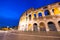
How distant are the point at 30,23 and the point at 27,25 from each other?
1808 mm

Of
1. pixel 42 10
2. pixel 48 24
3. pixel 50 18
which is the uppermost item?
pixel 42 10

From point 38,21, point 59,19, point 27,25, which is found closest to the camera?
point 59,19

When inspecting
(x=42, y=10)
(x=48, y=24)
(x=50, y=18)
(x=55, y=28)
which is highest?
(x=42, y=10)

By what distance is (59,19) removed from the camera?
55.8 feet

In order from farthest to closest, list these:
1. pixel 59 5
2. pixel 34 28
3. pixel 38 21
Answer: pixel 34 28
pixel 38 21
pixel 59 5

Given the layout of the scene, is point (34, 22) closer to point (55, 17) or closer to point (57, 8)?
point (55, 17)

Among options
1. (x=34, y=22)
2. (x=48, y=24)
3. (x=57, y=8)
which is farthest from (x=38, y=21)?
(x=57, y=8)

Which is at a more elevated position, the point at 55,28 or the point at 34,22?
the point at 34,22

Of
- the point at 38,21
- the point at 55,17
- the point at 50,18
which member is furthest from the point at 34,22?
the point at 55,17

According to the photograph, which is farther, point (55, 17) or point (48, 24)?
point (48, 24)

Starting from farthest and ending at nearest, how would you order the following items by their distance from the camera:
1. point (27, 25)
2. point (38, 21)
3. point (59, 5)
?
point (27, 25), point (38, 21), point (59, 5)

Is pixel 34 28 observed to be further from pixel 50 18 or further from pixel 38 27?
pixel 50 18

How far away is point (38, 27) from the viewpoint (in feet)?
66.2

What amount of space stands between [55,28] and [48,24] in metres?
2.28
